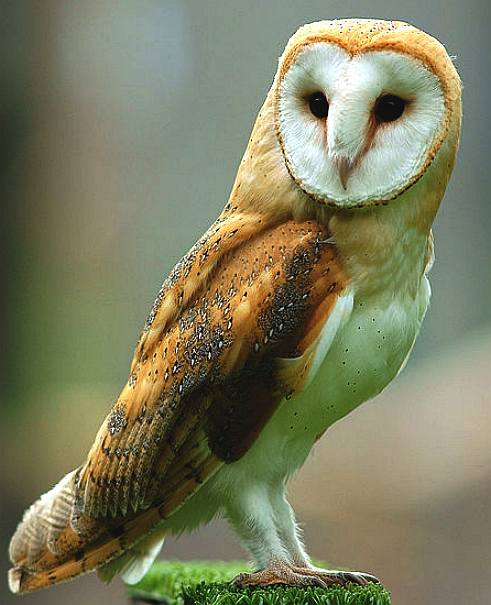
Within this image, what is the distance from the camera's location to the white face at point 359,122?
3.20 feet

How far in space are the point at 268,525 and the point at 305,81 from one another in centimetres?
50

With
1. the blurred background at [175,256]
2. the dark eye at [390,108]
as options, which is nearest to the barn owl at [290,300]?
the dark eye at [390,108]

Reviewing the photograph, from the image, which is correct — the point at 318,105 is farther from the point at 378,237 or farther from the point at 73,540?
the point at 73,540

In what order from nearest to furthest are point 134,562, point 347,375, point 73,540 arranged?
point 347,375
point 73,540
point 134,562

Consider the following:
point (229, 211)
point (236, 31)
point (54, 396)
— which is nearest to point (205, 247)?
point (229, 211)

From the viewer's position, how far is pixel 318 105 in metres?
1.03

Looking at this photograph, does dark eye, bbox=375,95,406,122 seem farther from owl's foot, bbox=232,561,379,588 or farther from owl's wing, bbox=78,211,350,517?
owl's foot, bbox=232,561,379,588

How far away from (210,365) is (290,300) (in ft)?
0.37

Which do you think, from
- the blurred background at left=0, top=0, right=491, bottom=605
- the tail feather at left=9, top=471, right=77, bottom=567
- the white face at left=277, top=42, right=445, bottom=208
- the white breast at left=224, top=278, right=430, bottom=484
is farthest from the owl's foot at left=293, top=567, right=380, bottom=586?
the blurred background at left=0, top=0, right=491, bottom=605

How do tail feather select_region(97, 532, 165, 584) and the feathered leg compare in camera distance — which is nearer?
the feathered leg

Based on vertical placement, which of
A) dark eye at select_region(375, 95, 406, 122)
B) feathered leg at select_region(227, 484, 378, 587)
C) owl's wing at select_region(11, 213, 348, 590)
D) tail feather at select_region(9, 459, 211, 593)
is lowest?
feathered leg at select_region(227, 484, 378, 587)

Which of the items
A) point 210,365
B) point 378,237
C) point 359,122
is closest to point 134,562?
point 210,365

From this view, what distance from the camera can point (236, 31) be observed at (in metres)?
2.67

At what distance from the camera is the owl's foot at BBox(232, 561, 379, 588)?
1.11 m
